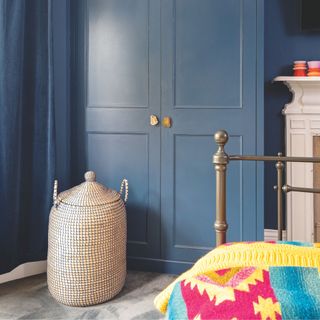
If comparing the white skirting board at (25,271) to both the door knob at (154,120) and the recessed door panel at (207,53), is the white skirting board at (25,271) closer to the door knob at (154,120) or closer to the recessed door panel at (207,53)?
the door knob at (154,120)

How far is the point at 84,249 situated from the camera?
7.64ft

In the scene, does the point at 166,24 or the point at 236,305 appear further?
the point at 166,24

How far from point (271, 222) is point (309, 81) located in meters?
1.01

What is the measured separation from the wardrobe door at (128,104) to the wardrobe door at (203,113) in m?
0.07

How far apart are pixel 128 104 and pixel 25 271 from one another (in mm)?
1232

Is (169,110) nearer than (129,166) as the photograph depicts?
Yes

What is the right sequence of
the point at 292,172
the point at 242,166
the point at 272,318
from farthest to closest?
1. the point at 292,172
2. the point at 242,166
3. the point at 272,318

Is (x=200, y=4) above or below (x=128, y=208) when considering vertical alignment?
above

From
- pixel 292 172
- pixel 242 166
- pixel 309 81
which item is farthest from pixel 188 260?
pixel 309 81

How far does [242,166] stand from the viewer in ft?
8.67

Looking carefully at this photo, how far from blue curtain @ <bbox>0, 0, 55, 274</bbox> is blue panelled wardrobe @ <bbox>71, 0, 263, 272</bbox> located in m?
0.25

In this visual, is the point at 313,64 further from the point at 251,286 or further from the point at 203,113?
the point at 251,286

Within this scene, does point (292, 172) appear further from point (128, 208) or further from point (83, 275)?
point (83, 275)

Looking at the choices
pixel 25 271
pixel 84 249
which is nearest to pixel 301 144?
pixel 84 249
